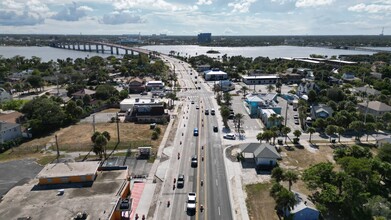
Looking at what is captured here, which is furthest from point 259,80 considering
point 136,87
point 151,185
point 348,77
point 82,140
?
point 151,185

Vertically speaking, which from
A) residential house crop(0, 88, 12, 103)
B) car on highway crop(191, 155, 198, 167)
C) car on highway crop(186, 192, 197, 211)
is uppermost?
residential house crop(0, 88, 12, 103)

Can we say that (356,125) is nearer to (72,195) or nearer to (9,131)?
(72,195)

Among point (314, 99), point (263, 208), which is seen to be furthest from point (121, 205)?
point (314, 99)

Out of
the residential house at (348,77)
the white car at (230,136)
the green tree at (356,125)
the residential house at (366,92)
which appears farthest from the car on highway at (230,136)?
the residential house at (348,77)

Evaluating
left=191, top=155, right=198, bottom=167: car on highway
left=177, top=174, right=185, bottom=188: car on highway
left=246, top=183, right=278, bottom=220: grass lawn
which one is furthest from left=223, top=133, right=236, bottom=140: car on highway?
left=177, top=174, right=185, bottom=188: car on highway

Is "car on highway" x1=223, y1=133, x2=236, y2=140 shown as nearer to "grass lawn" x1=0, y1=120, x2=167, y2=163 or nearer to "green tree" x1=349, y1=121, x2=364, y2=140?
"grass lawn" x1=0, y1=120, x2=167, y2=163

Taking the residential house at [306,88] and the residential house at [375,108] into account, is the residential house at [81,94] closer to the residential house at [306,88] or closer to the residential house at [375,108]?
the residential house at [306,88]
